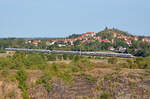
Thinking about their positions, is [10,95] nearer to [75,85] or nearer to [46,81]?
[46,81]

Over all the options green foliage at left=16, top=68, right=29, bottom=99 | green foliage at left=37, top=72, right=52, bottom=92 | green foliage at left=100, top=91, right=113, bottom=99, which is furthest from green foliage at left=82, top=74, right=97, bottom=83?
green foliage at left=16, top=68, right=29, bottom=99

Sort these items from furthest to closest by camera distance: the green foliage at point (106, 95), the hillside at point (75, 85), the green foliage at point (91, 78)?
the green foliage at point (91, 78)
the hillside at point (75, 85)
the green foliage at point (106, 95)

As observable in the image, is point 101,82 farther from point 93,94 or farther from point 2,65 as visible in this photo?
point 2,65

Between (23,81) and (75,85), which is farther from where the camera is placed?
(23,81)

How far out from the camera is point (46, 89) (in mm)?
16797

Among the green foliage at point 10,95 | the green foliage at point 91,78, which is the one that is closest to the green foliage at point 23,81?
the green foliage at point 10,95

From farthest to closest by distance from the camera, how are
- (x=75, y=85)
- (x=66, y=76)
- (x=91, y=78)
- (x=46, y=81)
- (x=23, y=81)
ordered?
(x=66, y=76), (x=23, y=81), (x=91, y=78), (x=46, y=81), (x=75, y=85)

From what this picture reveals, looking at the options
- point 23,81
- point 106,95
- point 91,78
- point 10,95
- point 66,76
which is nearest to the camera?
point 106,95

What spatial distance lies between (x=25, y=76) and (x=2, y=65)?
518 centimetres

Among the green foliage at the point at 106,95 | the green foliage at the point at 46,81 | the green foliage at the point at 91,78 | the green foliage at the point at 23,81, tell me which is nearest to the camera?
the green foliage at the point at 106,95

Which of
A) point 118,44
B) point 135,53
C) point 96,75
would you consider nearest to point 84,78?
point 96,75

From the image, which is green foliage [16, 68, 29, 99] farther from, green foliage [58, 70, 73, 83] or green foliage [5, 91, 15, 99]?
green foliage [58, 70, 73, 83]

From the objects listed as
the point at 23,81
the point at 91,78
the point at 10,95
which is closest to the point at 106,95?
the point at 91,78

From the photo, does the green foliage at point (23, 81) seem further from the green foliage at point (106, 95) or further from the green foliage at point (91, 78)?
the green foliage at point (106, 95)
